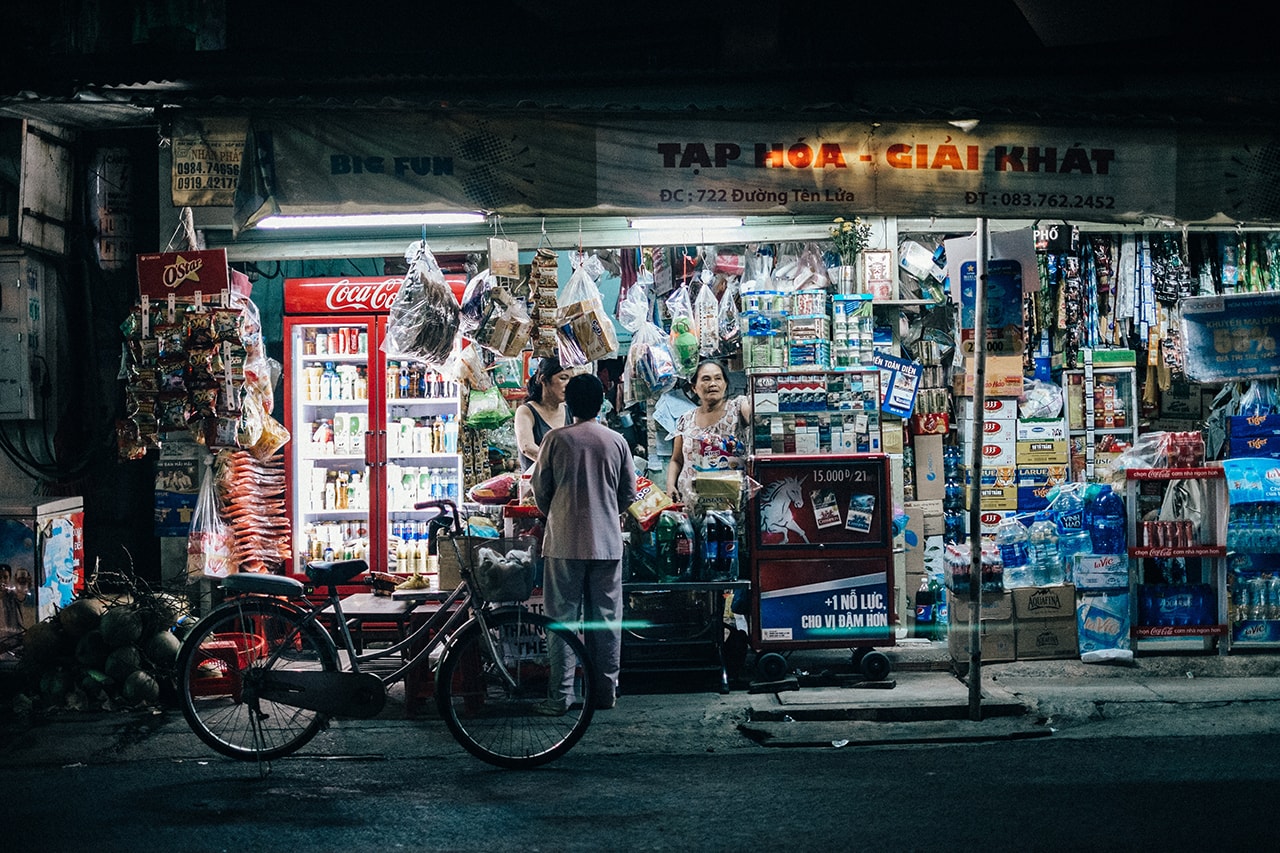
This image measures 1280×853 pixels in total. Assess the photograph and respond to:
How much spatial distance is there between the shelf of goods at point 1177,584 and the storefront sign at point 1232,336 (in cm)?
128

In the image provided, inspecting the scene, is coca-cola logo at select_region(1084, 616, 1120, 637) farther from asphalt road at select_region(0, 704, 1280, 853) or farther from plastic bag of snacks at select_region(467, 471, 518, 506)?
plastic bag of snacks at select_region(467, 471, 518, 506)

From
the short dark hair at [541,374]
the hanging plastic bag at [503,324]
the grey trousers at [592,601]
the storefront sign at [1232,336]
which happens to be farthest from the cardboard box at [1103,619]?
the hanging plastic bag at [503,324]

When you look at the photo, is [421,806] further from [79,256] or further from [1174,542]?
[79,256]

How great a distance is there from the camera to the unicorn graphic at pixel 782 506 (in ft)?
26.5

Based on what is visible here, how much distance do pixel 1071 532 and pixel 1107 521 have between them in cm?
28

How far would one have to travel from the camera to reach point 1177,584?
8547mm

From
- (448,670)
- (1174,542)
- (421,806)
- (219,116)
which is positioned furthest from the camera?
(1174,542)

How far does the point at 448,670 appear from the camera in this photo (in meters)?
6.10

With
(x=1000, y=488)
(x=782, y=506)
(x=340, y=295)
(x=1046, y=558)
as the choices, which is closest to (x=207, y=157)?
(x=340, y=295)

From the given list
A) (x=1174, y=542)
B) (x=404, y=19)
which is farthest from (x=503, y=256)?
(x=1174, y=542)

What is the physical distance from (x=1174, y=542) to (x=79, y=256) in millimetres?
9827

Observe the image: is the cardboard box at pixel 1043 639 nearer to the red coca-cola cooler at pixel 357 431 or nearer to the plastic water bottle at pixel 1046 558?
the plastic water bottle at pixel 1046 558

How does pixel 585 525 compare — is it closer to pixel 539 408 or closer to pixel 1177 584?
pixel 539 408

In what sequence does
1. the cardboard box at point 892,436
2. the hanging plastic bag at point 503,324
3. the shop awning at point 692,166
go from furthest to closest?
the cardboard box at point 892,436 < the hanging plastic bag at point 503,324 < the shop awning at point 692,166
